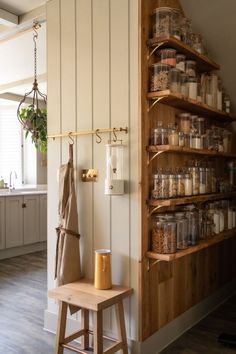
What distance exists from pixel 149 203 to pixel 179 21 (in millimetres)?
1263

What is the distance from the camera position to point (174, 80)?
2.39 meters

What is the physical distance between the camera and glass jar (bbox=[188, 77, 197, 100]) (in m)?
2.58

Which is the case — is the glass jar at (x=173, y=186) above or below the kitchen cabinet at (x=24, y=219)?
above

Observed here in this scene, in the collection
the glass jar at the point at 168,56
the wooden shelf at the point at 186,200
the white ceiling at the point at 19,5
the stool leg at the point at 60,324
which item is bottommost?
the stool leg at the point at 60,324

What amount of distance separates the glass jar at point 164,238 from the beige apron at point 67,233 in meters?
0.55

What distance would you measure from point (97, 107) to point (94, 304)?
4.24 feet

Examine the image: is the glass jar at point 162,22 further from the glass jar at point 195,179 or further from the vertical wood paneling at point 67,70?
the glass jar at point 195,179

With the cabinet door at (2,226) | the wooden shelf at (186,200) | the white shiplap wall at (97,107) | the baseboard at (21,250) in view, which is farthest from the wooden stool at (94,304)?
the baseboard at (21,250)

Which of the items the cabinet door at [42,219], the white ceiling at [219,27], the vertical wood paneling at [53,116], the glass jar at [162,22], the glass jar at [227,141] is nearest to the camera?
the glass jar at [162,22]

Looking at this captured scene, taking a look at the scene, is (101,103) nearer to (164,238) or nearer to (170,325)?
(164,238)

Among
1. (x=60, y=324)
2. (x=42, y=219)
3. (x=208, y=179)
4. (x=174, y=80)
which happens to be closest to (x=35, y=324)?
(x=60, y=324)

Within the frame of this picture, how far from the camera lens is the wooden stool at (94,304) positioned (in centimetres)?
206

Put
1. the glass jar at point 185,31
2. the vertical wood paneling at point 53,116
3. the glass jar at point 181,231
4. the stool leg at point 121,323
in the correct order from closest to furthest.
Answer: the stool leg at point 121,323 < the glass jar at point 181,231 < the glass jar at point 185,31 < the vertical wood paneling at point 53,116

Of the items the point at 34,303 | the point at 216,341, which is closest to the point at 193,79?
the point at 216,341
